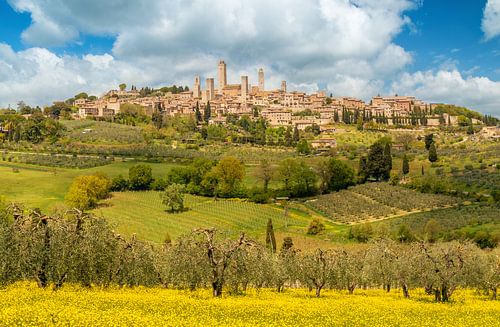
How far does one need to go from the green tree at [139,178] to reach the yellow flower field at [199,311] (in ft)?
206

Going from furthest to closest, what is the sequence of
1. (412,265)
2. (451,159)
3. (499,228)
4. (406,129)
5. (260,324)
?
(406,129)
(451,159)
(499,228)
(412,265)
(260,324)

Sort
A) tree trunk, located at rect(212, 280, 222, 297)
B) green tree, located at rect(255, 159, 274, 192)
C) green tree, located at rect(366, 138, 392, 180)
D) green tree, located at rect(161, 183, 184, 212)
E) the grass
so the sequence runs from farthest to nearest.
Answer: green tree, located at rect(366, 138, 392, 180), green tree, located at rect(255, 159, 274, 192), green tree, located at rect(161, 183, 184, 212), the grass, tree trunk, located at rect(212, 280, 222, 297)

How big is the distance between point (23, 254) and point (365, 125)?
171 m

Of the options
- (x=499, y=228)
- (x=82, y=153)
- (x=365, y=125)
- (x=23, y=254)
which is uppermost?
(x=365, y=125)

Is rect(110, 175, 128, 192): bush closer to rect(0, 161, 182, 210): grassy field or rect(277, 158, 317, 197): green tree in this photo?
rect(0, 161, 182, 210): grassy field

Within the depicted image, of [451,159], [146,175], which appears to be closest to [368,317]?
[146,175]

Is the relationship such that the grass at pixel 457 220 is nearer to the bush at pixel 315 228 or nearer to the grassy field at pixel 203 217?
the bush at pixel 315 228

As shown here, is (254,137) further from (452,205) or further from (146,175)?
(452,205)

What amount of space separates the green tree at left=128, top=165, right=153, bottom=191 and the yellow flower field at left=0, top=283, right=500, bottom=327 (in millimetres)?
62933

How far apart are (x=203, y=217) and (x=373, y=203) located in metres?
33.3

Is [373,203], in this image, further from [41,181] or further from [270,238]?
[41,181]

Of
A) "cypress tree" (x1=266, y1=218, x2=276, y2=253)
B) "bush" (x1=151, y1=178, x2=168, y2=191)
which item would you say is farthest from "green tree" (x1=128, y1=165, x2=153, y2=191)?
"cypress tree" (x1=266, y1=218, x2=276, y2=253)

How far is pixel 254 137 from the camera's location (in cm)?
15362

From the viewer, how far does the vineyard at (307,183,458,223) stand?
81.6m
